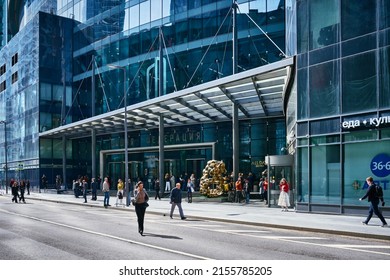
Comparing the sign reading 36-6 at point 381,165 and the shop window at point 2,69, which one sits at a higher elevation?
the shop window at point 2,69

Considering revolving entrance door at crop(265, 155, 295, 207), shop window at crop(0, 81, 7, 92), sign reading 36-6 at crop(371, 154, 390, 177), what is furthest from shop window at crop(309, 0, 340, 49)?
shop window at crop(0, 81, 7, 92)

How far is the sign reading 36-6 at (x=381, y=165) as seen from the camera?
2095 centimetres

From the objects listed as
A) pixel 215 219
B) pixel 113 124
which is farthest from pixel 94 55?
pixel 215 219

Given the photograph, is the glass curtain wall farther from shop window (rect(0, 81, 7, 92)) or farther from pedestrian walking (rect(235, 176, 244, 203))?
shop window (rect(0, 81, 7, 92))

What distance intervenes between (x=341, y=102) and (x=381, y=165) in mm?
3489

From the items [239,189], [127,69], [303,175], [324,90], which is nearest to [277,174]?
[303,175]

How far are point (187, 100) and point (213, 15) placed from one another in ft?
45.6

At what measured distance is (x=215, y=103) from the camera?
34.7 meters

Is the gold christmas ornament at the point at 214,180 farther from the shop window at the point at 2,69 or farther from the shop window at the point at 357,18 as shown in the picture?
the shop window at the point at 2,69

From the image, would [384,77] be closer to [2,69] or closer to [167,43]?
[167,43]

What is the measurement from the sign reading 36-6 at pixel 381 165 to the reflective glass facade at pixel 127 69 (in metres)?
17.8

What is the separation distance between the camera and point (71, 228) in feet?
62.3

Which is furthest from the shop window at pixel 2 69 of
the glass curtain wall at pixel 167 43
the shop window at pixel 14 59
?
the glass curtain wall at pixel 167 43
